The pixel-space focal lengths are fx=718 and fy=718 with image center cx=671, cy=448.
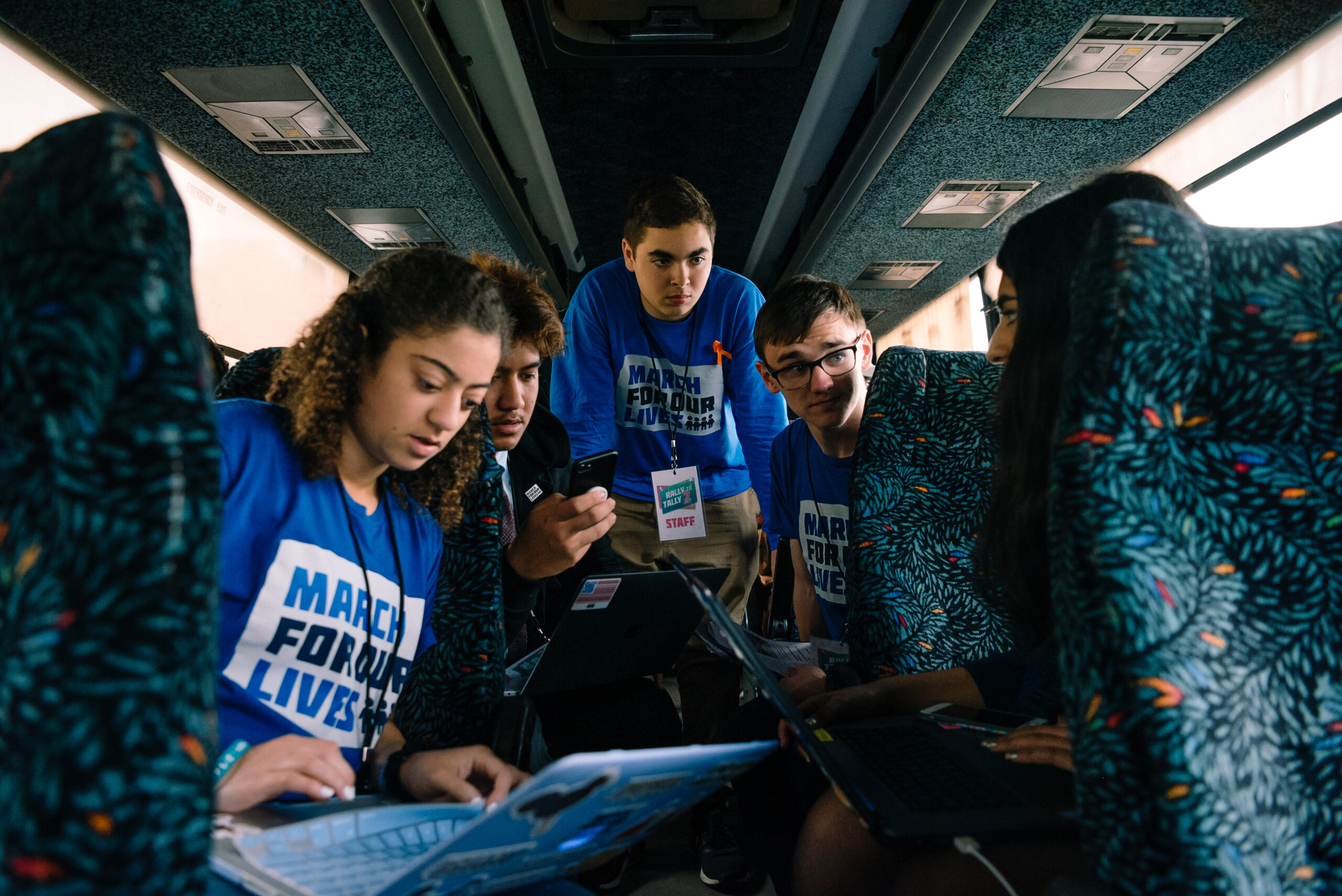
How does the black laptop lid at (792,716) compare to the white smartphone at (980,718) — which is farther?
the white smartphone at (980,718)

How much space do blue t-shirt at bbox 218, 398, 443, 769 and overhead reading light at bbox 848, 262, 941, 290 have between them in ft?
12.5

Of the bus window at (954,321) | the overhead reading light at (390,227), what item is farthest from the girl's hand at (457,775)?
the bus window at (954,321)

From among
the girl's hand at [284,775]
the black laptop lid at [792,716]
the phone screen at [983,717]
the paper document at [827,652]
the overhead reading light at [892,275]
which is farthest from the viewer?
the overhead reading light at [892,275]

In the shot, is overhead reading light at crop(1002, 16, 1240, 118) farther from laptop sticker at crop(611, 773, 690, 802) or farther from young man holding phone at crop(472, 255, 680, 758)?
laptop sticker at crop(611, 773, 690, 802)

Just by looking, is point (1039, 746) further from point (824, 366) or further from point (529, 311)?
point (529, 311)

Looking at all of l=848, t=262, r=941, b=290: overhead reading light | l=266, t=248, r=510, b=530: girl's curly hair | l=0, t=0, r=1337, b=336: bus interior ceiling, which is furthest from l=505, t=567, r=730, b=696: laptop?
l=848, t=262, r=941, b=290: overhead reading light

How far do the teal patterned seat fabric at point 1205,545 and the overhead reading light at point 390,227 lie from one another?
3.20m

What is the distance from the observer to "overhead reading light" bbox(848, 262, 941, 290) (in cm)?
431

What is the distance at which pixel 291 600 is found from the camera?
3.09 ft

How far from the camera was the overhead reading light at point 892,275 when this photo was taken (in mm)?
4309

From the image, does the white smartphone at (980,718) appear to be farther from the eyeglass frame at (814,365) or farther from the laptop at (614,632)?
the eyeglass frame at (814,365)

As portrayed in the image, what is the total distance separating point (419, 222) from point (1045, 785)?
140 inches

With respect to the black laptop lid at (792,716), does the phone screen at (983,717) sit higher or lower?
lower

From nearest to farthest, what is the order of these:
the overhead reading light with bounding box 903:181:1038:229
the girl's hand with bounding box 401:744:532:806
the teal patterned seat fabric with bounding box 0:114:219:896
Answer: the teal patterned seat fabric with bounding box 0:114:219:896
the girl's hand with bounding box 401:744:532:806
the overhead reading light with bounding box 903:181:1038:229
